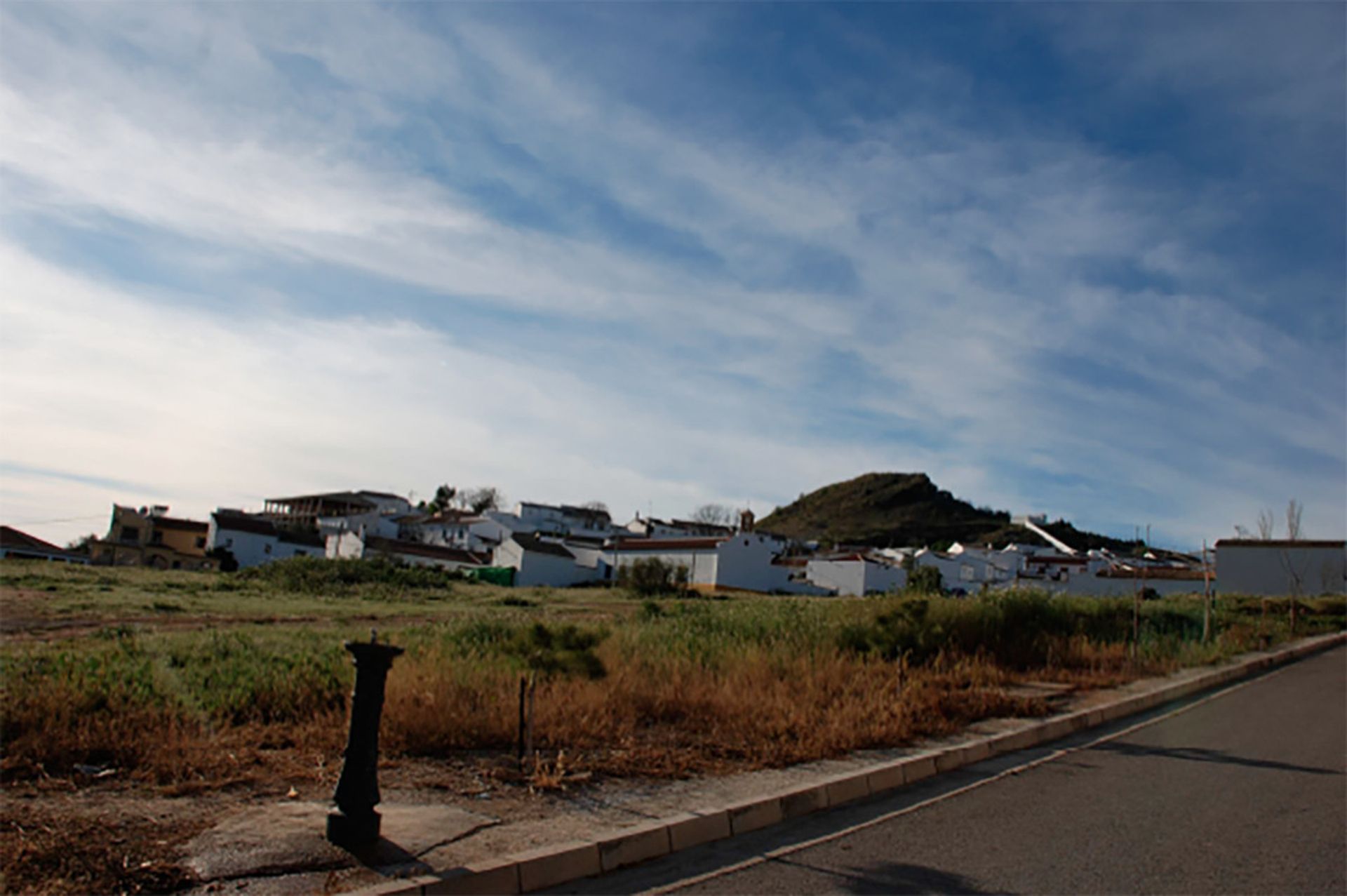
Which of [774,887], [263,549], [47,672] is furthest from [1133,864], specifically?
[263,549]

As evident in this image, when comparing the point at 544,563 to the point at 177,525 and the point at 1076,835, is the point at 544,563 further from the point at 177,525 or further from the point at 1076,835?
the point at 1076,835

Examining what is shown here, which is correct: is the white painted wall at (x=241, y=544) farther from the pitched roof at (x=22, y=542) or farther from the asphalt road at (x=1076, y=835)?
the asphalt road at (x=1076, y=835)

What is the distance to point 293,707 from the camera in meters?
8.19

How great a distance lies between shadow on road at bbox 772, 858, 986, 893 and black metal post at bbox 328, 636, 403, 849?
8.05 feet

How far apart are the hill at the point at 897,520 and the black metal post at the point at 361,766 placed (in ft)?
392

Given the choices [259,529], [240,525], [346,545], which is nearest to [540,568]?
[346,545]

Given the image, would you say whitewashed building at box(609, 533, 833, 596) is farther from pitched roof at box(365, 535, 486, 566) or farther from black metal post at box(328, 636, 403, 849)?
black metal post at box(328, 636, 403, 849)

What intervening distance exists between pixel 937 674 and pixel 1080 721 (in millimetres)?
1895

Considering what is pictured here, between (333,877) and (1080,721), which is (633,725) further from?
(1080,721)

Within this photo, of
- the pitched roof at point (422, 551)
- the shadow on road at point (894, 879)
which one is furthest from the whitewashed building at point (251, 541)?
the shadow on road at point (894, 879)

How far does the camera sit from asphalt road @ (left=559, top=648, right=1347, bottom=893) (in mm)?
5484

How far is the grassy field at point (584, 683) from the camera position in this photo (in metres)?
7.03

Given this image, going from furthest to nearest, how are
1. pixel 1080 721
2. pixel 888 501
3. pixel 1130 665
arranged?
pixel 888 501
pixel 1130 665
pixel 1080 721

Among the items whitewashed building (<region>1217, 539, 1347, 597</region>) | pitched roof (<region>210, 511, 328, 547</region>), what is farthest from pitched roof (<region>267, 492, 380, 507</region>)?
whitewashed building (<region>1217, 539, 1347, 597</region>)
